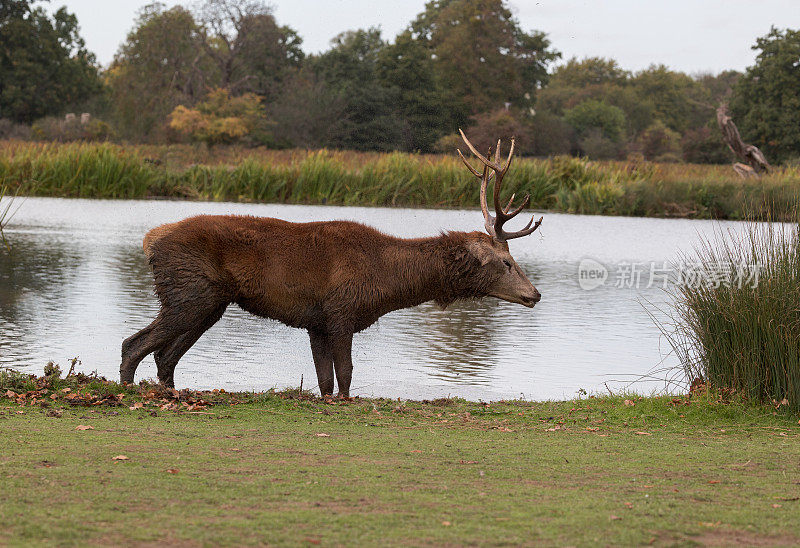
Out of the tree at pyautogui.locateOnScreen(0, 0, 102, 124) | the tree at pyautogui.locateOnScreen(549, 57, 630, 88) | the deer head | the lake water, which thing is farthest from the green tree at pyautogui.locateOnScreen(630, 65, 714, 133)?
the deer head

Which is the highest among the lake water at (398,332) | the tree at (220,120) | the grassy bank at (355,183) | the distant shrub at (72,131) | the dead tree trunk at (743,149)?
the tree at (220,120)

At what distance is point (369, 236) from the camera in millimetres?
9602

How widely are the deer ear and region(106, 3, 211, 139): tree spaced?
65.1m

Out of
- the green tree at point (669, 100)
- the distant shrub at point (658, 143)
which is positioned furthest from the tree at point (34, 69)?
the green tree at point (669, 100)

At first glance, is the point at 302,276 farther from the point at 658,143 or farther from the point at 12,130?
the point at 658,143

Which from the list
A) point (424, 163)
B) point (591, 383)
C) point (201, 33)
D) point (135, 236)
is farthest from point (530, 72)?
point (591, 383)

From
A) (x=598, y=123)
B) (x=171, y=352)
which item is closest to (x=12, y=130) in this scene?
(x=598, y=123)

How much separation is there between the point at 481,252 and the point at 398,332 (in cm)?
475

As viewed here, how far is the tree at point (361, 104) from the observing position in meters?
60.6

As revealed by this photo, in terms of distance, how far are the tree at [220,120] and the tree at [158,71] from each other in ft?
22.0

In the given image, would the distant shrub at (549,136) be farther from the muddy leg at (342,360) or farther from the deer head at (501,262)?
the muddy leg at (342,360)

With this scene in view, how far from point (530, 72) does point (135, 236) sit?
5634cm

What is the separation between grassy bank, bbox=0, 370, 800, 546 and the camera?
4465 millimetres

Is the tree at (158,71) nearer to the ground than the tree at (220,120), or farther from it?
farther from it
